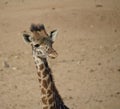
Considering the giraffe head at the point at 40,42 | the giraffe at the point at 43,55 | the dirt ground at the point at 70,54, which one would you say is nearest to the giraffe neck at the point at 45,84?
the giraffe at the point at 43,55

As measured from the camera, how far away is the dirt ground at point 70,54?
25.2 feet

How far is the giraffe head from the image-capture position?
5.14m

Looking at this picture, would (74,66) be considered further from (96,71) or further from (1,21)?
(1,21)

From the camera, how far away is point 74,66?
9141mm

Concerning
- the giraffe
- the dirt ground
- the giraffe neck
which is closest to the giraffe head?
the giraffe

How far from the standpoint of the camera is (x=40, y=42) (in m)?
5.23

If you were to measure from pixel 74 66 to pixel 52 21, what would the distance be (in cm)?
438

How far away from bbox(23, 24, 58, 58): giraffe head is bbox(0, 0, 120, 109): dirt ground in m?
2.23

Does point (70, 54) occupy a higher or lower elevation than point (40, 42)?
lower

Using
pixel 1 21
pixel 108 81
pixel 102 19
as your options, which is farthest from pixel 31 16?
pixel 108 81

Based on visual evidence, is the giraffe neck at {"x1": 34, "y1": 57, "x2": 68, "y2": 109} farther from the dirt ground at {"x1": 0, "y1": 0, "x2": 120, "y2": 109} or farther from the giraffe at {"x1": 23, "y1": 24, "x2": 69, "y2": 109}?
the dirt ground at {"x1": 0, "y1": 0, "x2": 120, "y2": 109}

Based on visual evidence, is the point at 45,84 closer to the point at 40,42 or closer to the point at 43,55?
the point at 43,55

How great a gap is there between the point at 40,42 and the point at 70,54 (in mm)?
4870

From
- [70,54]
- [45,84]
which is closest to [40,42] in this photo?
[45,84]
